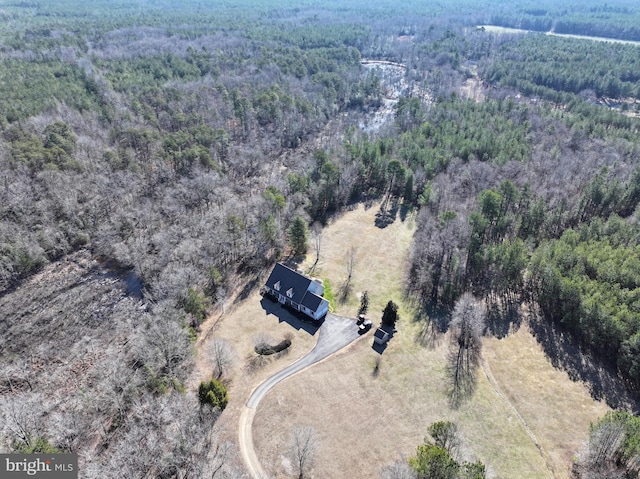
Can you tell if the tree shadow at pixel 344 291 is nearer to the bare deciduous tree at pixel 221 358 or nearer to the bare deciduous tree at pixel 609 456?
the bare deciduous tree at pixel 221 358

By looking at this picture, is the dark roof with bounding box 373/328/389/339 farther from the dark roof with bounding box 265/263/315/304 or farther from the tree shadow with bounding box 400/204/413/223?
the tree shadow with bounding box 400/204/413/223

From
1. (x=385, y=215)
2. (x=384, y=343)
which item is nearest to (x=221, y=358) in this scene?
(x=384, y=343)

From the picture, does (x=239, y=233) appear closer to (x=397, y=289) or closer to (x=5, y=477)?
(x=397, y=289)

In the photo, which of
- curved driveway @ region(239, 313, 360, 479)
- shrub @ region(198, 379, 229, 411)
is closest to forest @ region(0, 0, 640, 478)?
shrub @ region(198, 379, 229, 411)

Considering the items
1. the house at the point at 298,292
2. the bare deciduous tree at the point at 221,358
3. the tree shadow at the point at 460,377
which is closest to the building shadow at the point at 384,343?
the tree shadow at the point at 460,377

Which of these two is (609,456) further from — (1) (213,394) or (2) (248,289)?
(2) (248,289)

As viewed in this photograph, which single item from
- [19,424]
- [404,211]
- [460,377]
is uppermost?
[19,424]
